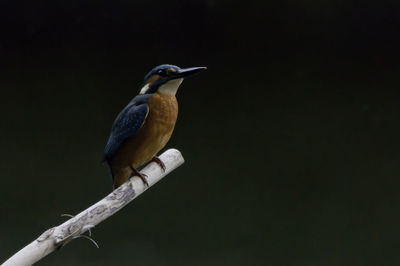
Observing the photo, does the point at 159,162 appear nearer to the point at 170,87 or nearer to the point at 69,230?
the point at 170,87

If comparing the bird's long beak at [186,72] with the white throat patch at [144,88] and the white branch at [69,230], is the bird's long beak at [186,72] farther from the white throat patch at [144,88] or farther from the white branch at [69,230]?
the white branch at [69,230]

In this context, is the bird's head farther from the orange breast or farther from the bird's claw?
the bird's claw

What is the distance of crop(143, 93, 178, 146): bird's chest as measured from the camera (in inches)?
71.2

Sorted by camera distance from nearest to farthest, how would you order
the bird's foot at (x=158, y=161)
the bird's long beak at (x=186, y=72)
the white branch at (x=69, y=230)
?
1. the white branch at (x=69, y=230)
2. the bird's long beak at (x=186, y=72)
3. the bird's foot at (x=158, y=161)

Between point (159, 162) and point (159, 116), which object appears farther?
point (159, 162)

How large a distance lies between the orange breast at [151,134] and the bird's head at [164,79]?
0.02 meters

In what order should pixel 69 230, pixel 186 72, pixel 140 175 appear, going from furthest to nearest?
pixel 140 175 < pixel 186 72 < pixel 69 230

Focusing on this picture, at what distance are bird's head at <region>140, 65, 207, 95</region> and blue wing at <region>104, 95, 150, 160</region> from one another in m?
0.04

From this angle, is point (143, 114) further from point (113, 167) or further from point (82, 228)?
point (82, 228)

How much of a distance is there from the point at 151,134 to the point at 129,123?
0.26 feet

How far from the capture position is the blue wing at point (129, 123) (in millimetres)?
1810

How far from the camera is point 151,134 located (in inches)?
71.8

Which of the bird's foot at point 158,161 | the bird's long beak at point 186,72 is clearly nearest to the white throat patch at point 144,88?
the bird's long beak at point 186,72

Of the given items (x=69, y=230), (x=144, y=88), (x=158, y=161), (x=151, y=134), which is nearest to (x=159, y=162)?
(x=158, y=161)
